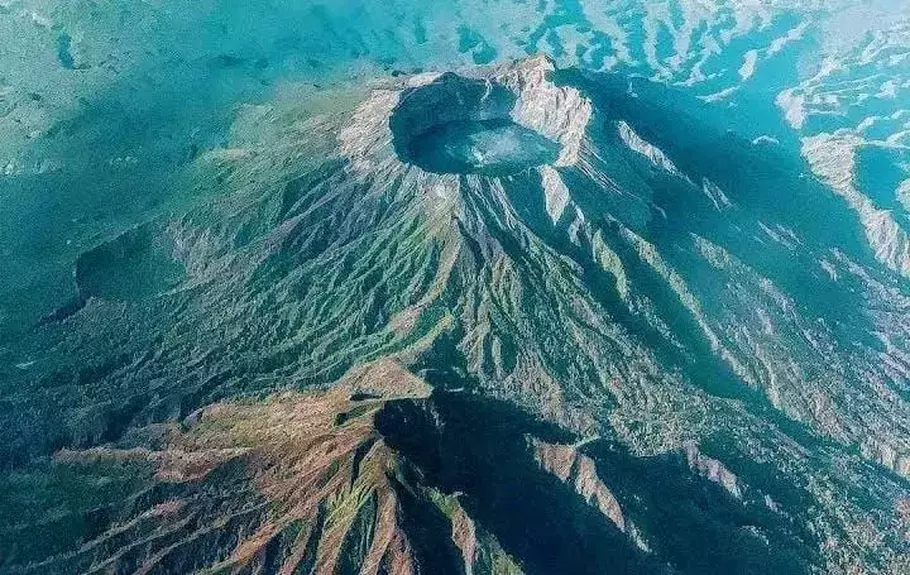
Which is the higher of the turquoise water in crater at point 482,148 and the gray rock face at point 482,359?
the turquoise water in crater at point 482,148

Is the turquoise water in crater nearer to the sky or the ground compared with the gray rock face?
nearer to the sky

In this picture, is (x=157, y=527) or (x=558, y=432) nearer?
(x=157, y=527)

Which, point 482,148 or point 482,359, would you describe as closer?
point 482,359

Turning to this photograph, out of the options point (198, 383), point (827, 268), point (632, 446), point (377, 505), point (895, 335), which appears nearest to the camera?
point (377, 505)

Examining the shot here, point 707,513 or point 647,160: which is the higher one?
point 647,160

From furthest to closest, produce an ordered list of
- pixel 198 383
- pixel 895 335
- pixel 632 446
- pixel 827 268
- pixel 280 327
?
pixel 827 268
pixel 895 335
pixel 280 327
pixel 198 383
pixel 632 446

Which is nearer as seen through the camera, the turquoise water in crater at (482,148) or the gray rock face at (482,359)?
the gray rock face at (482,359)

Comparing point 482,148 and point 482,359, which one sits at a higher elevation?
point 482,148

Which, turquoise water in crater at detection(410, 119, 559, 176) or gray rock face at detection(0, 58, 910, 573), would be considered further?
turquoise water in crater at detection(410, 119, 559, 176)

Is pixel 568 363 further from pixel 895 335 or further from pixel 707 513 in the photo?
pixel 895 335

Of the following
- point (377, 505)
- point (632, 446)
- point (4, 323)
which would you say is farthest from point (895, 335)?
point (4, 323)

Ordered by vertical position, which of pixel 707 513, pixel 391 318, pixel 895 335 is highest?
pixel 391 318
